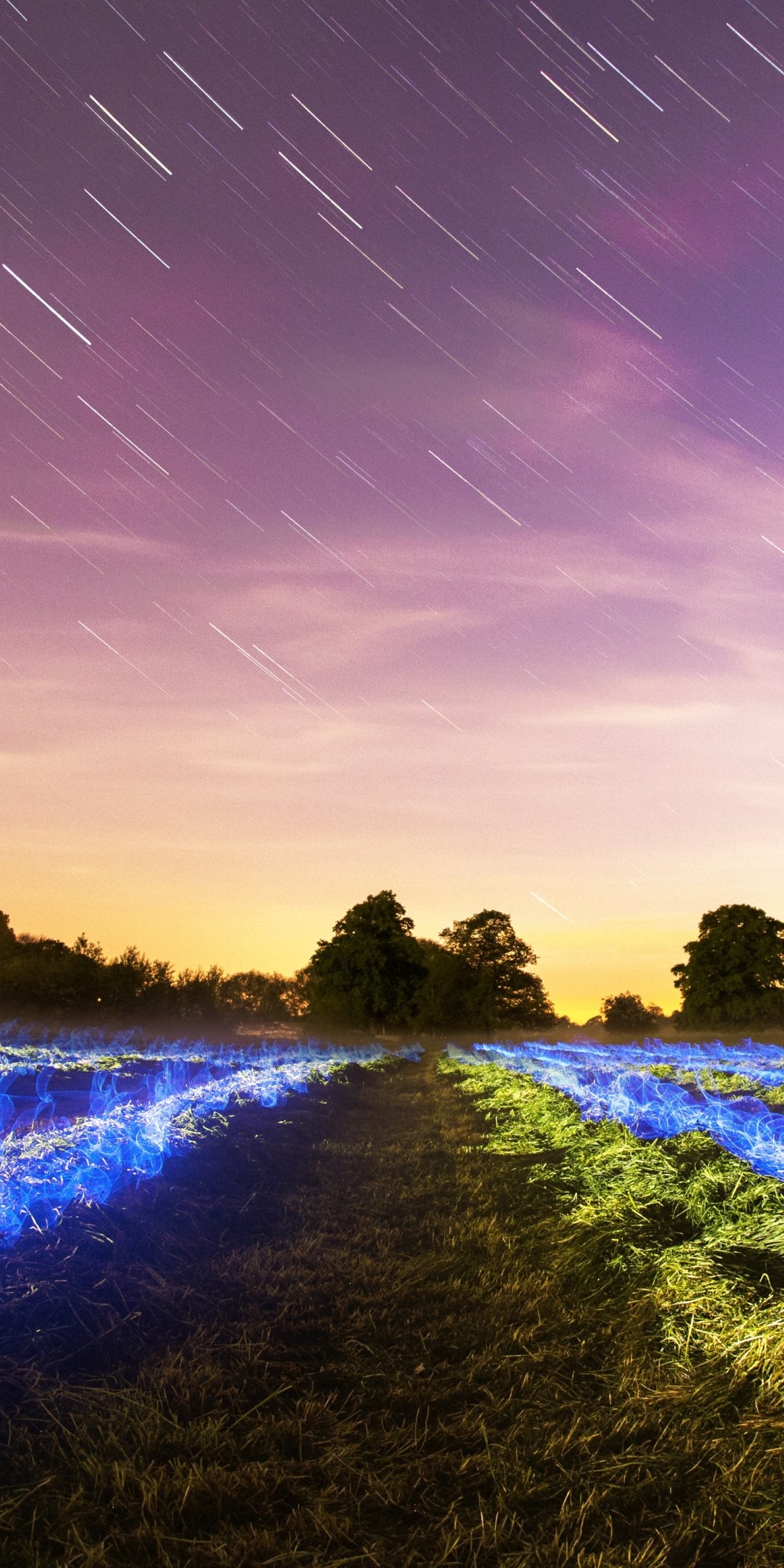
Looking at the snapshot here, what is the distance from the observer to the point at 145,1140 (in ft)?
28.3

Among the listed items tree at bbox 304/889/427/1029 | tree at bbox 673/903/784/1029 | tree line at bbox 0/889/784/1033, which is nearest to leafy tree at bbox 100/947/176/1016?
tree line at bbox 0/889/784/1033

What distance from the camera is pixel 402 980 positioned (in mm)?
53469

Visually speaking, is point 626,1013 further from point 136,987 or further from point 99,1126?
point 99,1126

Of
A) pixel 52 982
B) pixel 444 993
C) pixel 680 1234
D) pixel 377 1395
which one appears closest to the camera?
pixel 377 1395

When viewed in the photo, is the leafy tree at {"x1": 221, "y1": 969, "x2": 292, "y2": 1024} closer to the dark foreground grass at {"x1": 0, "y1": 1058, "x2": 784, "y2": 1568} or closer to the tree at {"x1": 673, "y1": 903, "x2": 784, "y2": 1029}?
the tree at {"x1": 673, "y1": 903, "x2": 784, "y2": 1029}

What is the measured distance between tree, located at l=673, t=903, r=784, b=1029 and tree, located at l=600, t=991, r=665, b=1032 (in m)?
21.3

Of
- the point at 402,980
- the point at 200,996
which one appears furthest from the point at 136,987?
the point at 402,980

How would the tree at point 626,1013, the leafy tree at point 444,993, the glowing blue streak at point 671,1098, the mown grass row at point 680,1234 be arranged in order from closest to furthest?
the mown grass row at point 680,1234 < the glowing blue streak at point 671,1098 < the leafy tree at point 444,993 < the tree at point 626,1013

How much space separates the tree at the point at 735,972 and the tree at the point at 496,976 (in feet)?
30.3

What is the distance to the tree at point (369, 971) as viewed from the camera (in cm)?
5153

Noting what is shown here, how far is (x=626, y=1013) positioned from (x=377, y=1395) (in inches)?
3133

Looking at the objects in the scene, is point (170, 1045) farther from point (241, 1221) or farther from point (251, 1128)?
point (241, 1221)

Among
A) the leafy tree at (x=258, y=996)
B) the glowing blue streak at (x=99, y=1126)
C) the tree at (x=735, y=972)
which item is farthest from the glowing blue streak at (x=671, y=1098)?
the leafy tree at (x=258, y=996)

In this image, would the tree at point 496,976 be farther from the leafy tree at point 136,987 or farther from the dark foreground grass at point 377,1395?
the dark foreground grass at point 377,1395
